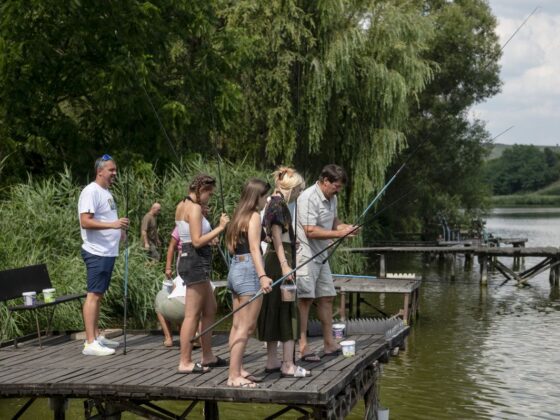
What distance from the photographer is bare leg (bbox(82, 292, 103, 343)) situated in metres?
8.33

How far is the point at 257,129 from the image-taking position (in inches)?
992

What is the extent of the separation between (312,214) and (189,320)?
1409mm

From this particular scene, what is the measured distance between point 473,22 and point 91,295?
31338mm

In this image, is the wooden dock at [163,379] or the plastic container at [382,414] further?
the plastic container at [382,414]

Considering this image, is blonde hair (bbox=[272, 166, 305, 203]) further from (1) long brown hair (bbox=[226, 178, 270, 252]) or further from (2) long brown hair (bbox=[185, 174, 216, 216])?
(1) long brown hair (bbox=[226, 178, 270, 252])

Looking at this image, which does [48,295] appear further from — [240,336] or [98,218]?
[240,336]

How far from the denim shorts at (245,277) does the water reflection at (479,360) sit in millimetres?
4326

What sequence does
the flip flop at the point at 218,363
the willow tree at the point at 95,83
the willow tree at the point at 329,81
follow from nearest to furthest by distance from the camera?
the flip flop at the point at 218,363, the willow tree at the point at 95,83, the willow tree at the point at 329,81

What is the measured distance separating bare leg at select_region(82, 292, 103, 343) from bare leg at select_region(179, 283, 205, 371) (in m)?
1.29

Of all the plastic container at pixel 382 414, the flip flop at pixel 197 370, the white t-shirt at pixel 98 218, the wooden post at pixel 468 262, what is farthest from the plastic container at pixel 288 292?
the wooden post at pixel 468 262

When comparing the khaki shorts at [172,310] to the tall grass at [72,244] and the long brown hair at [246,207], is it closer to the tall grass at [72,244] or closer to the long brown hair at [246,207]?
the long brown hair at [246,207]

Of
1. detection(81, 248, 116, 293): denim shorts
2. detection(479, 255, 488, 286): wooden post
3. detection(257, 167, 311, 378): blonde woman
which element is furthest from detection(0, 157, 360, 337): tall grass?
detection(479, 255, 488, 286): wooden post

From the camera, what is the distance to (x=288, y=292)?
7.18m

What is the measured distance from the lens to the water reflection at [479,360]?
441 inches
